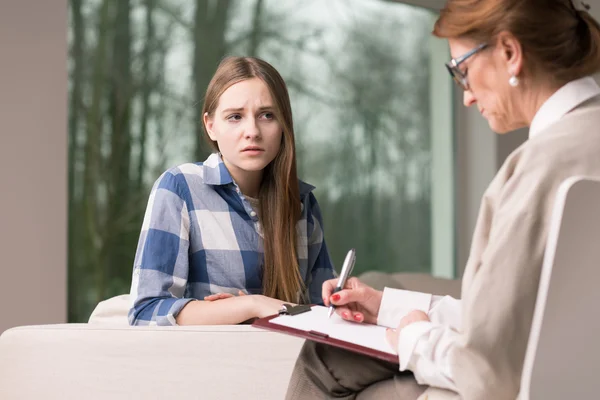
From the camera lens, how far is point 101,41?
3922 millimetres

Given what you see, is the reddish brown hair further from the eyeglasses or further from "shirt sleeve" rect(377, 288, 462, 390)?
"shirt sleeve" rect(377, 288, 462, 390)

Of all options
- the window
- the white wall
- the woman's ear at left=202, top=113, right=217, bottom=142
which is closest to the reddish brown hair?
the woman's ear at left=202, top=113, right=217, bottom=142

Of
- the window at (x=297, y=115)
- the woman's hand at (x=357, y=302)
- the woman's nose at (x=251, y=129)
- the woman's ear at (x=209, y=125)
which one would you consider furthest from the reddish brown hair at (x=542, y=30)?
the window at (x=297, y=115)

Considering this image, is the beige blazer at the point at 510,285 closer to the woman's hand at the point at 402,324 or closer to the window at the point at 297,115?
the woman's hand at the point at 402,324

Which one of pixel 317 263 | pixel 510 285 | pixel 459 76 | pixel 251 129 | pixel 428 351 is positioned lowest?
pixel 317 263

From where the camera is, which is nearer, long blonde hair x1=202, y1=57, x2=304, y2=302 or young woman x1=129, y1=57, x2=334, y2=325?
young woman x1=129, y1=57, x2=334, y2=325

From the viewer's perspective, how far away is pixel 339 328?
4.41 feet

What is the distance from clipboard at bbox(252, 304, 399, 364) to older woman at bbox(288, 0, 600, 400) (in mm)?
32

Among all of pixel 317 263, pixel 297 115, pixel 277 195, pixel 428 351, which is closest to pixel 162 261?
pixel 277 195

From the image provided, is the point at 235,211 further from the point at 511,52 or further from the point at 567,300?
the point at 567,300

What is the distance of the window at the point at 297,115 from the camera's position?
3.92 m

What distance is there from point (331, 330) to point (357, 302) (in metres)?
0.25

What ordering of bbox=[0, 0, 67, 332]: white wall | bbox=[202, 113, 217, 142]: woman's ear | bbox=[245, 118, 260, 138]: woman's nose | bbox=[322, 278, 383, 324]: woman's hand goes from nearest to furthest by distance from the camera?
bbox=[322, 278, 383, 324]: woman's hand, bbox=[245, 118, 260, 138]: woman's nose, bbox=[202, 113, 217, 142]: woman's ear, bbox=[0, 0, 67, 332]: white wall

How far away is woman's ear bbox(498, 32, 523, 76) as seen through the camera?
117cm
